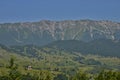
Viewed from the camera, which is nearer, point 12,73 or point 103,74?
point 12,73

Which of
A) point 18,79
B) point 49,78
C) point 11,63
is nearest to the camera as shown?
point 18,79

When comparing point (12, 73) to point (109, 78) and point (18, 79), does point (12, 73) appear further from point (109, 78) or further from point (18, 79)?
point (109, 78)

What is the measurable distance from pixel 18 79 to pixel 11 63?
12456 millimetres

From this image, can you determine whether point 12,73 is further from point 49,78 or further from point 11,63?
point 49,78

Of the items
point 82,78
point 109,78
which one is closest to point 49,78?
point 82,78

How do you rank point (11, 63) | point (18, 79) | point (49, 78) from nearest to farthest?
point (18, 79) < point (11, 63) < point (49, 78)

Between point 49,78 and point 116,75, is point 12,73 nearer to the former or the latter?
point 49,78

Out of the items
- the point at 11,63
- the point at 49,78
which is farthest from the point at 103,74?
the point at 11,63

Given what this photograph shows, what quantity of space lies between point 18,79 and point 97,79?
3021cm

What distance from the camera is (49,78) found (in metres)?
152

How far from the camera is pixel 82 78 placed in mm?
144625

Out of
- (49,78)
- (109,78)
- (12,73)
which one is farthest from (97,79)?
(12,73)

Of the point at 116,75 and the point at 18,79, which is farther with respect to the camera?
the point at 116,75

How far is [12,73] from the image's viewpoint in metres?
130
